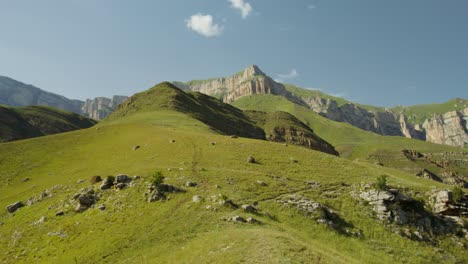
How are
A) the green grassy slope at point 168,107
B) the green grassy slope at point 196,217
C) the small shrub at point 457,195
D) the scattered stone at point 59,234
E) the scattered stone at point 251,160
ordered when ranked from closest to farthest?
the green grassy slope at point 196,217 < the scattered stone at point 59,234 < the small shrub at point 457,195 < the scattered stone at point 251,160 < the green grassy slope at point 168,107

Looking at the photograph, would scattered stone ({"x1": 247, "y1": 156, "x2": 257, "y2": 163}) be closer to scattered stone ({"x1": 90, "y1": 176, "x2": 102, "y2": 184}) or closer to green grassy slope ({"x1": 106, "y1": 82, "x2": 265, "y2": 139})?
scattered stone ({"x1": 90, "y1": 176, "x2": 102, "y2": 184})

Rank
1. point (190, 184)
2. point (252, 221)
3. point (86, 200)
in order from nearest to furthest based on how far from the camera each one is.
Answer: point (252, 221)
point (86, 200)
point (190, 184)

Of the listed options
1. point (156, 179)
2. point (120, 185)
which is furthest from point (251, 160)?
point (120, 185)

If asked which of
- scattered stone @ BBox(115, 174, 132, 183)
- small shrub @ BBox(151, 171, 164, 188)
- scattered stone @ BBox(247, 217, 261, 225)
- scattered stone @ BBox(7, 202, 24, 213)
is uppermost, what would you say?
small shrub @ BBox(151, 171, 164, 188)

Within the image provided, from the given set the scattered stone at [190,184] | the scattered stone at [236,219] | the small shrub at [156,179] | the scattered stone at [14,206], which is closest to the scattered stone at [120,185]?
the small shrub at [156,179]

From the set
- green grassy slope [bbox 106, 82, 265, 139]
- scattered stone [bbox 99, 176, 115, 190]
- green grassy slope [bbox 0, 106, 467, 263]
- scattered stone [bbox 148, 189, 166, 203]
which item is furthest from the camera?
green grassy slope [bbox 106, 82, 265, 139]

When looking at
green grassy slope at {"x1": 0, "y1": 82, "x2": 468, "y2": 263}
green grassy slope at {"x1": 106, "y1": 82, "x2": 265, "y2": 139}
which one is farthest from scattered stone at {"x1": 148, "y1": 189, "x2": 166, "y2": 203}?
green grassy slope at {"x1": 106, "y1": 82, "x2": 265, "y2": 139}

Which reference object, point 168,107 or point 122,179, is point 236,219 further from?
point 168,107

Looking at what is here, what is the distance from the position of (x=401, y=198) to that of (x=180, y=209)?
96.8 ft

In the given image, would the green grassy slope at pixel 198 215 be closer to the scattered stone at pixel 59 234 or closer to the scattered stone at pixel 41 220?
the scattered stone at pixel 59 234

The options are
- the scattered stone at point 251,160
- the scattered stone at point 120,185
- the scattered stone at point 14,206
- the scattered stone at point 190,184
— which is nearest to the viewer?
the scattered stone at point 120,185

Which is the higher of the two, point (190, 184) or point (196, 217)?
point (190, 184)

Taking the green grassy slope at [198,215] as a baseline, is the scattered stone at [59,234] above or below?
below

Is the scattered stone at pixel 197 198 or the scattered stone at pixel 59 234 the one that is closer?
the scattered stone at pixel 59 234
